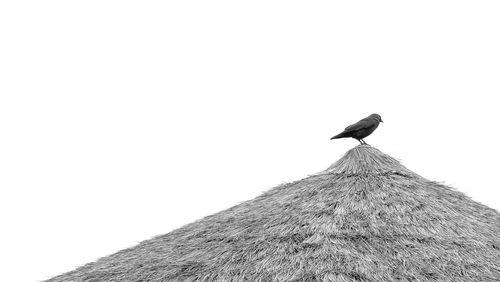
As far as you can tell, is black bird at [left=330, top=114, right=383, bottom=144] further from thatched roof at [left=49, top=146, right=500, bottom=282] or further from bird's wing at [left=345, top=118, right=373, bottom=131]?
thatched roof at [left=49, top=146, right=500, bottom=282]

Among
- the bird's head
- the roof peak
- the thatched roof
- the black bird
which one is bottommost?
the thatched roof

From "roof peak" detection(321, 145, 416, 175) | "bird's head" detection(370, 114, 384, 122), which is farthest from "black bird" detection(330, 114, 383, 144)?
"roof peak" detection(321, 145, 416, 175)

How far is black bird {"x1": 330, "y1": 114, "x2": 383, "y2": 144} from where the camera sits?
12.3 meters

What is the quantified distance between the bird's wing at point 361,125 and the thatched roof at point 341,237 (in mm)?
357

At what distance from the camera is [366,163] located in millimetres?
12203

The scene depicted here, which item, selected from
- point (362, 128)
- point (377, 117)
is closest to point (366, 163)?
point (362, 128)

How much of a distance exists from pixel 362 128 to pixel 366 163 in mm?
562

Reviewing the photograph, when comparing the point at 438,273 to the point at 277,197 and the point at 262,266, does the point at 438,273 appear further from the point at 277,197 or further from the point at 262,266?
the point at 277,197

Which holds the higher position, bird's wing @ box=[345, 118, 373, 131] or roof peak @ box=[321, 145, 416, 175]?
bird's wing @ box=[345, 118, 373, 131]

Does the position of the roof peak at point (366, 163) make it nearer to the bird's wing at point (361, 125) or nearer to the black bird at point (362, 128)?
the black bird at point (362, 128)

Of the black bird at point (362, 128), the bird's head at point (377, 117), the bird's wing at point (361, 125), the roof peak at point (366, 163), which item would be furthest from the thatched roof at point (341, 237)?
the bird's head at point (377, 117)

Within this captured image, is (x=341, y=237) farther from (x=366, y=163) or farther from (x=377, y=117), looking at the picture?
(x=377, y=117)

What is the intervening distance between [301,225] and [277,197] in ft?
5.49

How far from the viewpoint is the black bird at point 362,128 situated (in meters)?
12.3
